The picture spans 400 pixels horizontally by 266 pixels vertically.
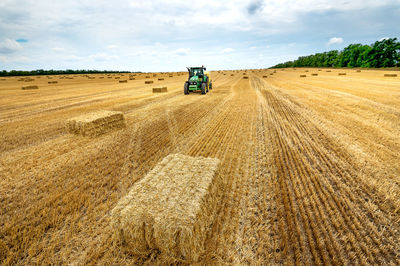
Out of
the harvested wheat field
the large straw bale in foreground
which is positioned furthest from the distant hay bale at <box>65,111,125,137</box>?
the large straw bale in foreground

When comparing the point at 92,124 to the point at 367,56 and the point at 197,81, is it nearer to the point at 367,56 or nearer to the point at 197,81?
the point at 197,81

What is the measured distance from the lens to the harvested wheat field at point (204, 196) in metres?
2.76

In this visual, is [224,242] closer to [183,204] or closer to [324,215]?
[183,204]

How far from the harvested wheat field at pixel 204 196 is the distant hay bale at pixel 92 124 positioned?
108 millimetres

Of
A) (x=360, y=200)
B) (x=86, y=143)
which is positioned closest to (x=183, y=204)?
(x=360, y=200)

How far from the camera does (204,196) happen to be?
3.08 meters

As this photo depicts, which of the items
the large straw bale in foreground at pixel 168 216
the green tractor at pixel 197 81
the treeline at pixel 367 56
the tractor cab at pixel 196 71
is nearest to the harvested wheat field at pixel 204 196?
the large straw bale in foreground at pixel 168 216

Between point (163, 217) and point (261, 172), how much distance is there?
10.1 feet

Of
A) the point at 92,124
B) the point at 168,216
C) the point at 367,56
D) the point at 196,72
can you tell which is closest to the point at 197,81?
the point at 196,72

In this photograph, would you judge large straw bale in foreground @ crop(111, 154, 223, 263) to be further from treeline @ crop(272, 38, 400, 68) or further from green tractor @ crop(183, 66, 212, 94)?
treeline @ crop(272, 38, 400, 68)

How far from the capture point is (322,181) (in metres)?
4.36

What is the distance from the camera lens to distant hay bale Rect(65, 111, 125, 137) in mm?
7156

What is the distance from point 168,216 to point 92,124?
614 centimetres

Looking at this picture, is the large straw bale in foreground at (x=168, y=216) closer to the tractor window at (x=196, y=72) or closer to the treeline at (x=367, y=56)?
the tractor window at (x=196, y=72)
